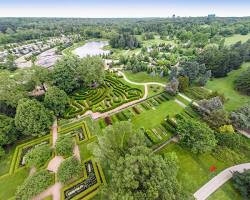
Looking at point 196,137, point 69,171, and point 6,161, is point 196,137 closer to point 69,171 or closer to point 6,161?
point 69,171

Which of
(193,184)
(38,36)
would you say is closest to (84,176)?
(193,184)

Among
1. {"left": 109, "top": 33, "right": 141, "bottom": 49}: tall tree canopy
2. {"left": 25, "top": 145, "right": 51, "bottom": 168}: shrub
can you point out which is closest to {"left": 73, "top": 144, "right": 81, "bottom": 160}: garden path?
{"left": 25, "top": 145, "right": 51, "bottom": 168}: shrub

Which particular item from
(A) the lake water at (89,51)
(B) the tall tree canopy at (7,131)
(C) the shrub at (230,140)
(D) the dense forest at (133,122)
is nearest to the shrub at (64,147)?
(D) the dense forest at (133,122)

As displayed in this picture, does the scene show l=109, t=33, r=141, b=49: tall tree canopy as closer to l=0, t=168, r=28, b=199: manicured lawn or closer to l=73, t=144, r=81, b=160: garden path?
l=73, t=144, r=81, b=160: garden path

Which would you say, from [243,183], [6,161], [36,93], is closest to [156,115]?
[243,183]

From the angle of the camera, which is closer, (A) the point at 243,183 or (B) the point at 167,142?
(A) the point at 243,183
